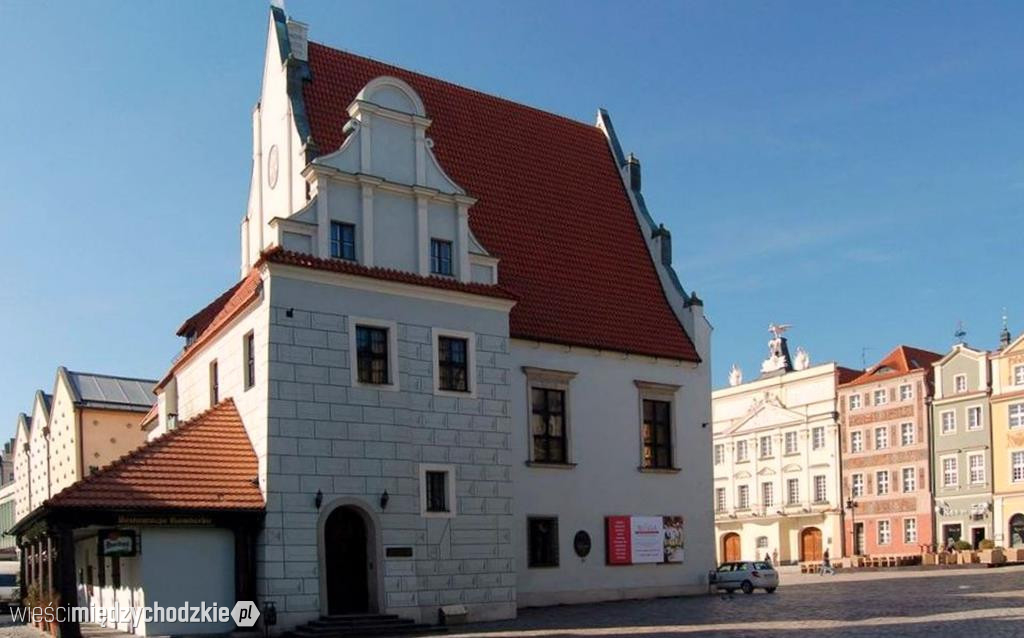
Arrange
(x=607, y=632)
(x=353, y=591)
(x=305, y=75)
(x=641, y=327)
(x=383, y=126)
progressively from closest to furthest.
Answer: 1. (x=607, y=632)
2. (x=353, y=591)
3. (x=383, y=126)
4. (x=305, y=75)
5. (x=641, y=327)

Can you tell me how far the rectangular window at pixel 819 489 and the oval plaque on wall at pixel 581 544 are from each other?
149 ft

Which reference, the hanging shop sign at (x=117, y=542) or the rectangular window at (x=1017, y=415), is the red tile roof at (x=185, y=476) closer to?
the hanging shop sign at (x=117, y=542)

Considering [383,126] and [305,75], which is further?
[305,75]

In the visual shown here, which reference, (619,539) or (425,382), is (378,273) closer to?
(425,382)

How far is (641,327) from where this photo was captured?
33125 millimetres

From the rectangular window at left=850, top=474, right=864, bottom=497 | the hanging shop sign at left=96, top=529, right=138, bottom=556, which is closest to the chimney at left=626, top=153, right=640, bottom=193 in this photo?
the hanging shop sign at left=96, top=529, right=138, bottom=556

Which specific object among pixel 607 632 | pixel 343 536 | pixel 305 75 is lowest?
pixel 607 632

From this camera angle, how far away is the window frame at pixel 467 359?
85.5ft

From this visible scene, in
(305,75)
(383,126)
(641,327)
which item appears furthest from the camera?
(641,327)

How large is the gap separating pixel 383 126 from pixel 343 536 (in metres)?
9.30

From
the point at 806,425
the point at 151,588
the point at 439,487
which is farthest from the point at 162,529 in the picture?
the point at 806,425

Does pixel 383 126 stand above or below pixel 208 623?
above

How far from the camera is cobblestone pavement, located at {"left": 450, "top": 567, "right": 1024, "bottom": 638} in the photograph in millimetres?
20312

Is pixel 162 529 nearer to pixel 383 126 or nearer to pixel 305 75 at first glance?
pixel 383 126
